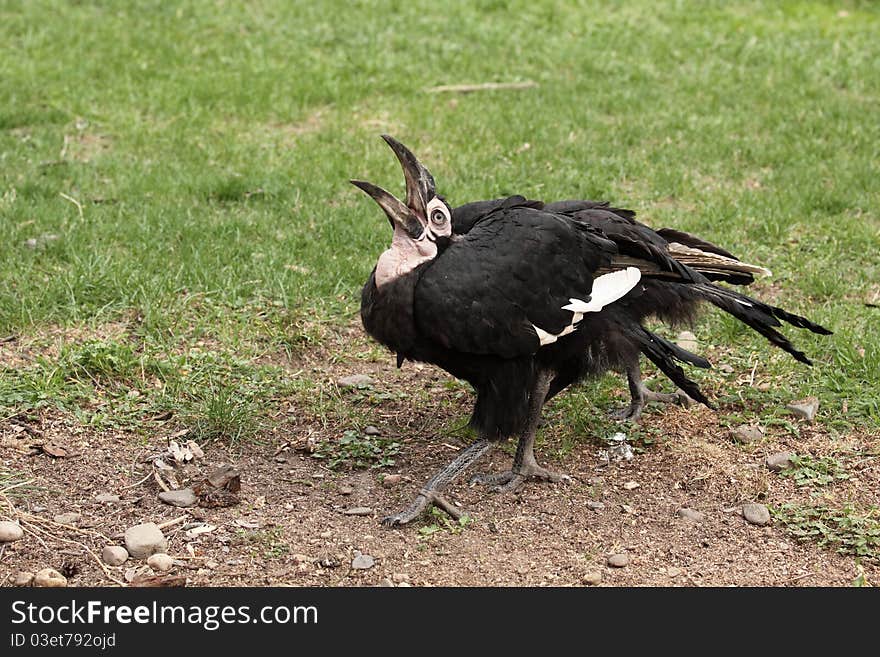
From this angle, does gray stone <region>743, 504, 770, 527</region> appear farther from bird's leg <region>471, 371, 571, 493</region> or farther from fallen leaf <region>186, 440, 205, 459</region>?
fallen leaf <region>186, 440, 205, 459</region>

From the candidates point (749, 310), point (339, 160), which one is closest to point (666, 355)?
point (749, 310)

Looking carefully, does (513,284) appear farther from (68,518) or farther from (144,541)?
(68,518)

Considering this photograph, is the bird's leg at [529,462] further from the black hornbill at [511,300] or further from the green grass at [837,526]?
the green grass at [837,526]

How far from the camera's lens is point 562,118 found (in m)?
8.66

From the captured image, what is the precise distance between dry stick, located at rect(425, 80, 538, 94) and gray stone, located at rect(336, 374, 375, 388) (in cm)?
413

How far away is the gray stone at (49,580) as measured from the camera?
390cm

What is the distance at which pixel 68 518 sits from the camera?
4367 millimetres

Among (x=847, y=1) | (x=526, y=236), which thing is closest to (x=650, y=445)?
(x=526, y=236)

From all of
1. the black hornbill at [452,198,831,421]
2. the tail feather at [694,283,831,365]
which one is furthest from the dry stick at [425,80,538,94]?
the tail feather at [694,283,831,365]

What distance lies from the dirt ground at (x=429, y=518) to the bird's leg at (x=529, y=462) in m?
0.06

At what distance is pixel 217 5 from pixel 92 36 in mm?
1407

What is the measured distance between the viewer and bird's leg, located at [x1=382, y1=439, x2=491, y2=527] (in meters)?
4.48

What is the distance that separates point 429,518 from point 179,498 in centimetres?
103

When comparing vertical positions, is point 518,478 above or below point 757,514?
below
